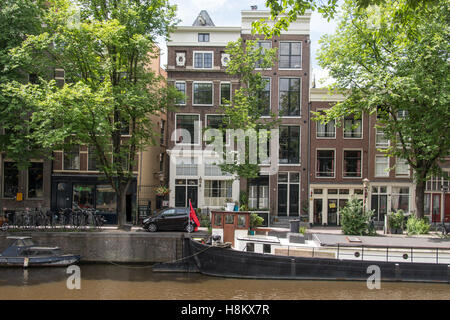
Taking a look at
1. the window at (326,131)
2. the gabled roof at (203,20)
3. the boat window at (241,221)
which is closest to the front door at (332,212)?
the window at (326,131)

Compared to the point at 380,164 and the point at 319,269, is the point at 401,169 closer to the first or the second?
the point at 380,164

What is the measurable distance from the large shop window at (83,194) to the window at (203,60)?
11850 millimetres

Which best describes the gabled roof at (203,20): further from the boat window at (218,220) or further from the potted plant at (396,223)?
the potted plant at (396,223)

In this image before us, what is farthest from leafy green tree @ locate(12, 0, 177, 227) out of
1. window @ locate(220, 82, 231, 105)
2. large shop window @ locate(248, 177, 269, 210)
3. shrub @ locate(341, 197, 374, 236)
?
shrub @ locate(341, 197, 374, 236)

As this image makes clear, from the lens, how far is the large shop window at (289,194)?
98.3 ft

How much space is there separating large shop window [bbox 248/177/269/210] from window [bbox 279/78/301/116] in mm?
5394

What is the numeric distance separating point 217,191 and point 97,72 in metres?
12.6

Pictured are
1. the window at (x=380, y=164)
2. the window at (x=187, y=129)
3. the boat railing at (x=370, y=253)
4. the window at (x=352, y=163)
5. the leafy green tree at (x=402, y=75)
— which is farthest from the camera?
the window at (x=187, y=129)

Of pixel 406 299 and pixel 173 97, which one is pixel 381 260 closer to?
pixel 406 299

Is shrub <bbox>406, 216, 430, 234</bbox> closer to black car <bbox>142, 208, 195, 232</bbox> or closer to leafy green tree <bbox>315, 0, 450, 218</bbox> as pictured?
leafy green tree <bbox>315, 0, 450, 218</bbox>

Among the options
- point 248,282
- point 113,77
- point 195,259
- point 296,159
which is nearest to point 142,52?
point 113,77

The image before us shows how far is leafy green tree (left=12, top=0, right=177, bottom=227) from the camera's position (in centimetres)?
1922
